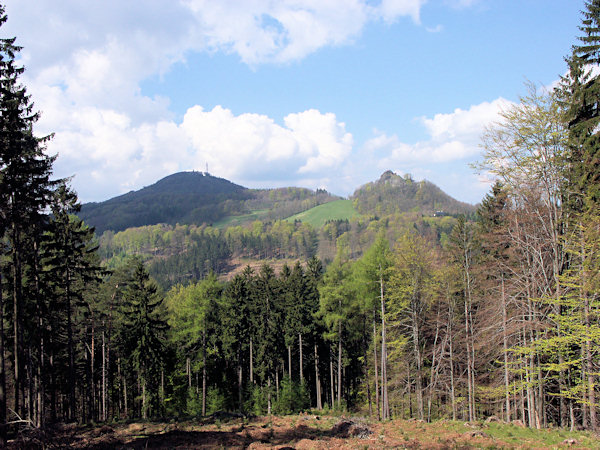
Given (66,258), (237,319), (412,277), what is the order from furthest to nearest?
(237,319), (412,277), (66,258)

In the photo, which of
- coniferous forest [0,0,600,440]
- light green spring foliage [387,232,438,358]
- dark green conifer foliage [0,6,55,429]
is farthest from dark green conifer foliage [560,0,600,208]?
dark green conifer foliage [0,6,55,429]

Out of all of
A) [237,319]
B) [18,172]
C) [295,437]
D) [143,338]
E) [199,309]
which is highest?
[18,172]

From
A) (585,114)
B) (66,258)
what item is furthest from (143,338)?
(585,114)

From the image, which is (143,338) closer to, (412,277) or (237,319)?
(237,319)

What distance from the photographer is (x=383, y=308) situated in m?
27.7

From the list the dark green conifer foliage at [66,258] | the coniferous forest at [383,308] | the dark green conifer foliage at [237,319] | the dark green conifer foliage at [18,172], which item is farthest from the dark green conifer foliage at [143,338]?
the dark green conifer foliage at [18,172]

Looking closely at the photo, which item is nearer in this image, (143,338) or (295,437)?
(295,437)

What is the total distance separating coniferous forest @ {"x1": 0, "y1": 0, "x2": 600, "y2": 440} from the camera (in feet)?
60.0

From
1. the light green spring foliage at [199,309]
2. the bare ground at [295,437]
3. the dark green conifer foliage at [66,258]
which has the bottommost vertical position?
the bare ground at [295,437]

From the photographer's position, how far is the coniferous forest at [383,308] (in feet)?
60.0

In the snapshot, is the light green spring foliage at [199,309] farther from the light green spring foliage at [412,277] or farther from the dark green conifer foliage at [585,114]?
the dark green conifer foliage at [585,114]

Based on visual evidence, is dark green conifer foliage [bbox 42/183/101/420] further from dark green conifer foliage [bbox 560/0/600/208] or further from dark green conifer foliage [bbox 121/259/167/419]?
dark green conifer foliage [bbox 560/0/600/208]

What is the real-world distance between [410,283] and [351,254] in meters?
164

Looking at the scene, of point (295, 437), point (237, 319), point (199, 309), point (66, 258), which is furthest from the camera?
point (237, 319)
